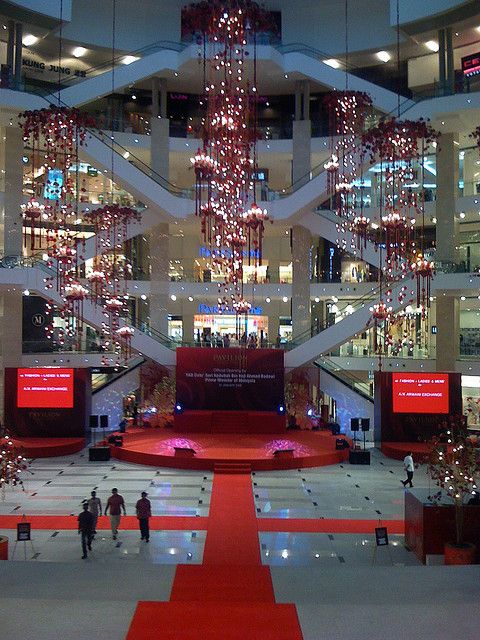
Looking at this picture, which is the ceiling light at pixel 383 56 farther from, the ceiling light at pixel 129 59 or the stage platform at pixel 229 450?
the stage platform at pixel 229 450

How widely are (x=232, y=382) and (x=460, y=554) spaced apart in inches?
536

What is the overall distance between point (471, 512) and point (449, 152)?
673 inches

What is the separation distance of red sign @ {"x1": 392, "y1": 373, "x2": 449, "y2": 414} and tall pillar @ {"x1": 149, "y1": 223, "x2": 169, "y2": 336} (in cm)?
994

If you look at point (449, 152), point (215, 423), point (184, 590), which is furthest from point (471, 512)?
point (449, 152)

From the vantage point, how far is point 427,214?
85.9ft

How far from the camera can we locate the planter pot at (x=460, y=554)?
9984 millimetres

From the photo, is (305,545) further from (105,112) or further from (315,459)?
(105,112)

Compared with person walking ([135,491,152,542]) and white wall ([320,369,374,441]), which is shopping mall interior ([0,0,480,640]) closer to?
white wall ([320,369,374,441])

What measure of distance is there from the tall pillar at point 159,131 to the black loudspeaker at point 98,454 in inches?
482

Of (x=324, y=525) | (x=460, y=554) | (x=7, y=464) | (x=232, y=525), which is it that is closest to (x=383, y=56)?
(x=324, y=525)

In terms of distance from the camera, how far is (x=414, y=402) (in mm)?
20547

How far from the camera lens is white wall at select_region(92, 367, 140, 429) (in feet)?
80.6

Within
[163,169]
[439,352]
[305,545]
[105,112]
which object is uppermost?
[105,112]

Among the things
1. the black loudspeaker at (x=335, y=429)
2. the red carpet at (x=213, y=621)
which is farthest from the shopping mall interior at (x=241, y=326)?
the black loudspeaker at (x=335, y=429)
